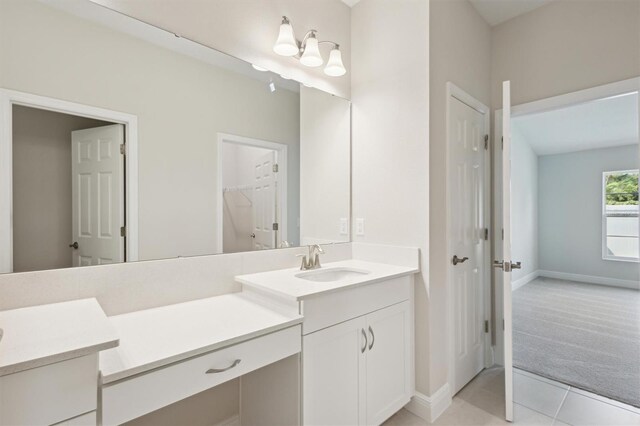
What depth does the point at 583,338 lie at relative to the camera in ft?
10.3

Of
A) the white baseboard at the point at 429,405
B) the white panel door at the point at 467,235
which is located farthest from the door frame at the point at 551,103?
the white baseboard at the point at 429,405

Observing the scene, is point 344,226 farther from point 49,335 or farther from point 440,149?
point 49,335

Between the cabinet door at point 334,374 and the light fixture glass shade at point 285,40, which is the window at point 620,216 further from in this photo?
the light fixture glass shade at point 285,40

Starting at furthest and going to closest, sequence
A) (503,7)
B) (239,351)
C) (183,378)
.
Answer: (503,7), (239,351), (183,378)

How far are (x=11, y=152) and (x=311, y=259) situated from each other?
4.64ft

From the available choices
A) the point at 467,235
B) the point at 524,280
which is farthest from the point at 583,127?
Answer: the point at 467,235

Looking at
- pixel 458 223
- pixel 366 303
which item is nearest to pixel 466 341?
pixel 458 223

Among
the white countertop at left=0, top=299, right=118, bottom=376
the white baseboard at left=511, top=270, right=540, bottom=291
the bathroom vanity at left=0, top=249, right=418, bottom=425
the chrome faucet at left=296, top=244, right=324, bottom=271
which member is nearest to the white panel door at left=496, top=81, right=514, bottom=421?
the bathroom vanity at left=0, top=249, right=418, bottom=425

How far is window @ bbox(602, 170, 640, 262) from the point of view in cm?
518

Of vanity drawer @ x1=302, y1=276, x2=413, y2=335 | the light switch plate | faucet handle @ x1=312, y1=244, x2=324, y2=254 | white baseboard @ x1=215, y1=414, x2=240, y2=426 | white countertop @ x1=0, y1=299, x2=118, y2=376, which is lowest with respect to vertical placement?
white baseboard @ x1=215, y1=414, x2=240, y2=426

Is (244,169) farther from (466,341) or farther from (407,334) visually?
(466,341)

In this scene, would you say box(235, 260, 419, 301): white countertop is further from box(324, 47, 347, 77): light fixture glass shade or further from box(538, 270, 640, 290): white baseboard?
box(538, 270, 640, 290): white baseboard

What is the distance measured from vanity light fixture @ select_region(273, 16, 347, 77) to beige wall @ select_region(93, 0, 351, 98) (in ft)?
0.20

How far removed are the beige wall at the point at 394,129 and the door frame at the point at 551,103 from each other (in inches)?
42.4
